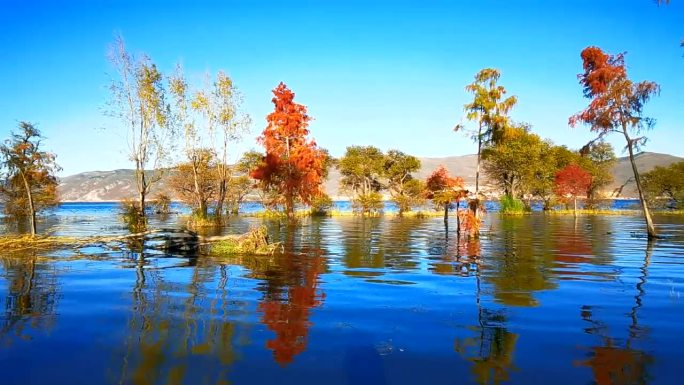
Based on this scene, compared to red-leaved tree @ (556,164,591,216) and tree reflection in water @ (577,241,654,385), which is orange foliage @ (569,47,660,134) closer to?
tree reflection in water @ (577,241,654,385)

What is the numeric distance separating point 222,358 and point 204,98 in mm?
40610

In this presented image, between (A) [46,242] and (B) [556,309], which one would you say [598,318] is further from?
(A) [46,242]

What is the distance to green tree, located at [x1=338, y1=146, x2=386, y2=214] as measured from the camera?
232 ft

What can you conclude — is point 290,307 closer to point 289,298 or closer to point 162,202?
point 289,298

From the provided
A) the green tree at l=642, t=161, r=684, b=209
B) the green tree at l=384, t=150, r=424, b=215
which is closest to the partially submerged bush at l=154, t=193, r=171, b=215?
the green tree at l=384, t=150, r=424, b=215

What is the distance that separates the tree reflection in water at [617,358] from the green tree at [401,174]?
191ft

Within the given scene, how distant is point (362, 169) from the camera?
70625mm

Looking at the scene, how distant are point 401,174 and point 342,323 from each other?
63.8 metres

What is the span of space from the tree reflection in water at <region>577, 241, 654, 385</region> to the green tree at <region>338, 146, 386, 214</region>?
60378 mm

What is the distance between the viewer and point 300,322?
849cm

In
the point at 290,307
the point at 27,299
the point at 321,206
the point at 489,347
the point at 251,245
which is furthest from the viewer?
the point at 321,206

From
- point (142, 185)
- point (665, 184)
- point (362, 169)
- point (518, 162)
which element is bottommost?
point (142, 185)

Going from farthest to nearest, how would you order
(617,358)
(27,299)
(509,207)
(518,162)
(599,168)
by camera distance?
(599,168) → (518,162) → (509,207) → (27,299) → (617,358)

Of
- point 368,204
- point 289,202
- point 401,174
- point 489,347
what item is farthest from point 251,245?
point 401,174
